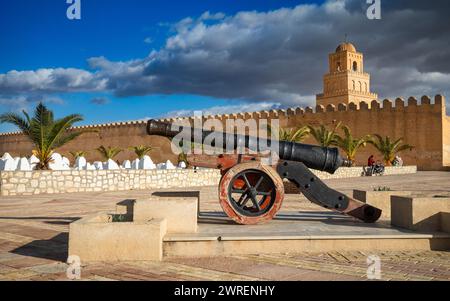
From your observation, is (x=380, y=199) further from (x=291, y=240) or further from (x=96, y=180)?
(x=96, y=180)

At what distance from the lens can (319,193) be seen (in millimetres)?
5656

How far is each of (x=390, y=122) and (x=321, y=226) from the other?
3204 cm

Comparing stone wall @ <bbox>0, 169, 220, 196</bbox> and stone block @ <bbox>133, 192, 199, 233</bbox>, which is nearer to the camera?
stone block @ <bbox>133, 192, 199, 233</bbox>

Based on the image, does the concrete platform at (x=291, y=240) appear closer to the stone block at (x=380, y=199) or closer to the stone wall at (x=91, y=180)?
the stone block at (x=380, y=199)

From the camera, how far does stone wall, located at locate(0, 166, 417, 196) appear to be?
12.6m

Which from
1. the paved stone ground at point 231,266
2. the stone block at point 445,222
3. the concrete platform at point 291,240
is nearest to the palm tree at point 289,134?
the stone block at point 445,222

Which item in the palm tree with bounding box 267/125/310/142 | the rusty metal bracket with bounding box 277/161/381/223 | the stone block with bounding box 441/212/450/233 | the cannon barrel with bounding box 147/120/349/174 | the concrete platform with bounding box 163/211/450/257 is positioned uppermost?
the palm tree with bounding box 267/125/310/142

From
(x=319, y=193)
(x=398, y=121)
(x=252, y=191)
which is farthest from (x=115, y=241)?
(x=398, y=121)

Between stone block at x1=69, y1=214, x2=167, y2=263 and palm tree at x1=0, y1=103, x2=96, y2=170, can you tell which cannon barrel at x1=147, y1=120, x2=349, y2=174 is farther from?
palm tree at x1=0, y1=103, x2=96, y2=170

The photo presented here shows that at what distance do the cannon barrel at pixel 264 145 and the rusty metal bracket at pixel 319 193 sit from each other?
186 millimetres

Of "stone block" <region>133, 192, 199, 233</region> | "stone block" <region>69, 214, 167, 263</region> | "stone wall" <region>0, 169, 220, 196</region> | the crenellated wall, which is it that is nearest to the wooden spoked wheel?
"stone block" <region>133, 192, 199, 233</region>

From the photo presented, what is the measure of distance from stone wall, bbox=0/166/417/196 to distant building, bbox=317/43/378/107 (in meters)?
36.3

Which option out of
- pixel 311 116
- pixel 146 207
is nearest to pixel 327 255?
pixel 146 207
